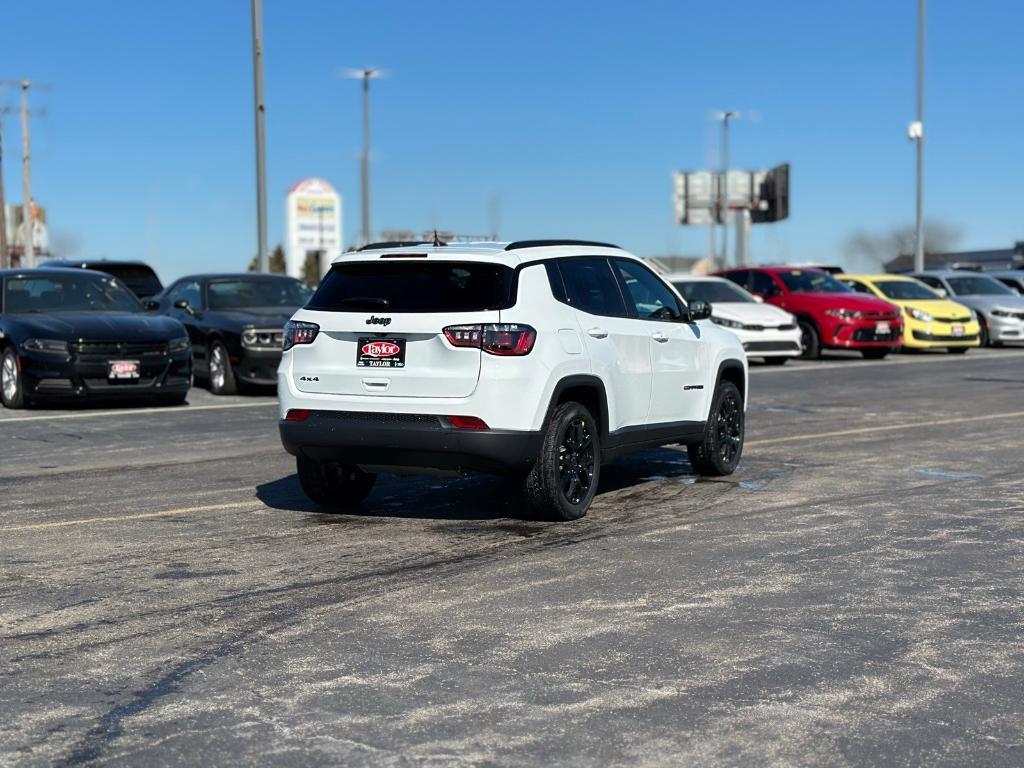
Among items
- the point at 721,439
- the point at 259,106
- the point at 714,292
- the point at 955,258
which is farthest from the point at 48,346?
the point at 955,258

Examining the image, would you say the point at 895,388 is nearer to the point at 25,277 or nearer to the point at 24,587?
the point at 25,277

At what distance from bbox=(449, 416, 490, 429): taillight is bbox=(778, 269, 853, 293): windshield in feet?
65.2

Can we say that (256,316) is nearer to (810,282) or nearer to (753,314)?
(753,314)

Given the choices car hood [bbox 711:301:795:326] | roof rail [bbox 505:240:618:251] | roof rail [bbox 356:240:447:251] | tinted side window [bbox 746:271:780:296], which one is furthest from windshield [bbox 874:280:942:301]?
roof rail [bbox 356:240:447:251]

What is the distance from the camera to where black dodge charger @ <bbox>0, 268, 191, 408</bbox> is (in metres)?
15.5

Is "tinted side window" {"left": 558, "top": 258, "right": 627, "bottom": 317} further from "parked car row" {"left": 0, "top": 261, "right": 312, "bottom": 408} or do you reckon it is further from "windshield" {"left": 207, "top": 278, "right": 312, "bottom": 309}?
"windshield" {"left": 207, "top": 278, "right": 312, "bottom": 309}

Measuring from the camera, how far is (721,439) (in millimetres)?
10492

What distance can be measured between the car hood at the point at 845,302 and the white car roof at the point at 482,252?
17.8 meters

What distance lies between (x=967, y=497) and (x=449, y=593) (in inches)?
170

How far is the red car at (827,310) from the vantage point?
84.7 ft

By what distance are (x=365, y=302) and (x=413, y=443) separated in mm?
905

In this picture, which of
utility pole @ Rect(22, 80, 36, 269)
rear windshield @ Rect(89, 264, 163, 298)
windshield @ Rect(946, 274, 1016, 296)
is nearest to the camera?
rear windshield @ Rect(89, 264, 163, 298)

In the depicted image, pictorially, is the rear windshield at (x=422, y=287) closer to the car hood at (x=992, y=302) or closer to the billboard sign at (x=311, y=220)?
the car hood at (x=992, y=302)

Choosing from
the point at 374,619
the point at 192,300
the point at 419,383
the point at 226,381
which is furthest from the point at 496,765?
the point at 192,300
